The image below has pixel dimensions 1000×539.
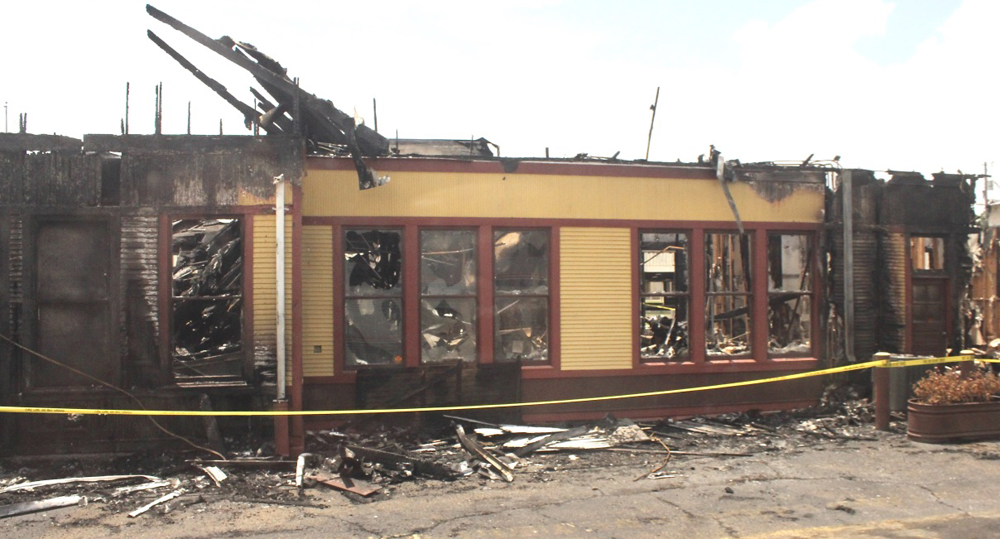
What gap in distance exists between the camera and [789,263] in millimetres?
12484

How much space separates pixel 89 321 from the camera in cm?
936

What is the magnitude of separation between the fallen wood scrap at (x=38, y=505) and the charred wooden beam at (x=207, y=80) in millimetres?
4972

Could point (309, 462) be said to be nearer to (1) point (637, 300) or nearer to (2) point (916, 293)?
(1) point (637, 300)

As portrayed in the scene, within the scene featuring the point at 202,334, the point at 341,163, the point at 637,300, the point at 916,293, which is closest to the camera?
the point at 202,334

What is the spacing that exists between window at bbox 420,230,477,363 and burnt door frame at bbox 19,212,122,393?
12.2 ft

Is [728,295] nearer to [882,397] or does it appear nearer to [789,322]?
[789,322]

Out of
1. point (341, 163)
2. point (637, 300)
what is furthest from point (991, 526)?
point (341, 163)

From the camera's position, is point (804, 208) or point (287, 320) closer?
point (287, 320)

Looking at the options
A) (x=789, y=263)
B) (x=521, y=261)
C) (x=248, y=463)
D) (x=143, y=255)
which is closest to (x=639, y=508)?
(x=248, y=463)

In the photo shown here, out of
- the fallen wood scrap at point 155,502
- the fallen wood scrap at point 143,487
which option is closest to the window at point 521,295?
the fallen wood scrap at point 143,487

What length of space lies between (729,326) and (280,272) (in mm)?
6784

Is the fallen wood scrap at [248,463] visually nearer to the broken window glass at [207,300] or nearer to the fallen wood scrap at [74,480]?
the fallen wood scrap at [74,480]

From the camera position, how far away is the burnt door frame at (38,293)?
30.2ft

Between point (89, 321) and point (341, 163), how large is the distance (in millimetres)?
3530
